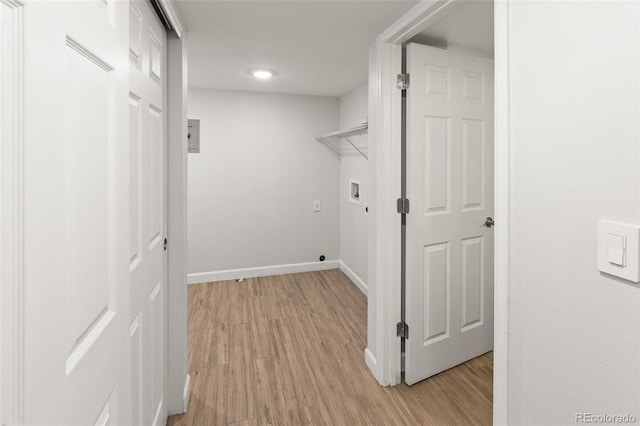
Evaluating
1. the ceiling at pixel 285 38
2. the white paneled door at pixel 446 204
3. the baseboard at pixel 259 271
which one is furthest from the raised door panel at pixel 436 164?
the baseboard at pixel 259 271

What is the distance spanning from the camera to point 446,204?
213cm

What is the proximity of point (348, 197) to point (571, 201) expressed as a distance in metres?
3.15

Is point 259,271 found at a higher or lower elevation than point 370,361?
higher

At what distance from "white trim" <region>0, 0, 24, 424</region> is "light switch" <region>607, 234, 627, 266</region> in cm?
118

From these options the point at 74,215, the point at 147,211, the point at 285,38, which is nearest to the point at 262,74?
the point at 285,38

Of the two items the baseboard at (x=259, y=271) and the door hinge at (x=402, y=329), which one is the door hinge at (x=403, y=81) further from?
the baseboard at (x=259, y=271)

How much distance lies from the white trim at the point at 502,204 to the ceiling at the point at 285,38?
2.52 ft

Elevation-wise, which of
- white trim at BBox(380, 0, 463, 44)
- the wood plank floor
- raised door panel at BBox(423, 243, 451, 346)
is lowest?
the wood plank floor

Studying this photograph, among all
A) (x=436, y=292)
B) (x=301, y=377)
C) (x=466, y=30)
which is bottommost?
(x=301, y=377)

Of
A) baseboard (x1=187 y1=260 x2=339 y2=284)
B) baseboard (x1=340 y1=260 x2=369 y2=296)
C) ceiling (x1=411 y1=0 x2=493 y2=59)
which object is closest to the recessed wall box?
baseboard (x1=340 y1=260 x2=369 y2=296)

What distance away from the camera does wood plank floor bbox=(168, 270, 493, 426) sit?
1823mm

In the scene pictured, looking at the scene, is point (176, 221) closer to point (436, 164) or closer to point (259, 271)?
point (436, 164)

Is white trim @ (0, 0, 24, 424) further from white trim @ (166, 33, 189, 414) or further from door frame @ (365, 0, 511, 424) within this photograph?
door frame @ (365, 0, 511, 424)

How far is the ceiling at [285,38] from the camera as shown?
177 centimetres
